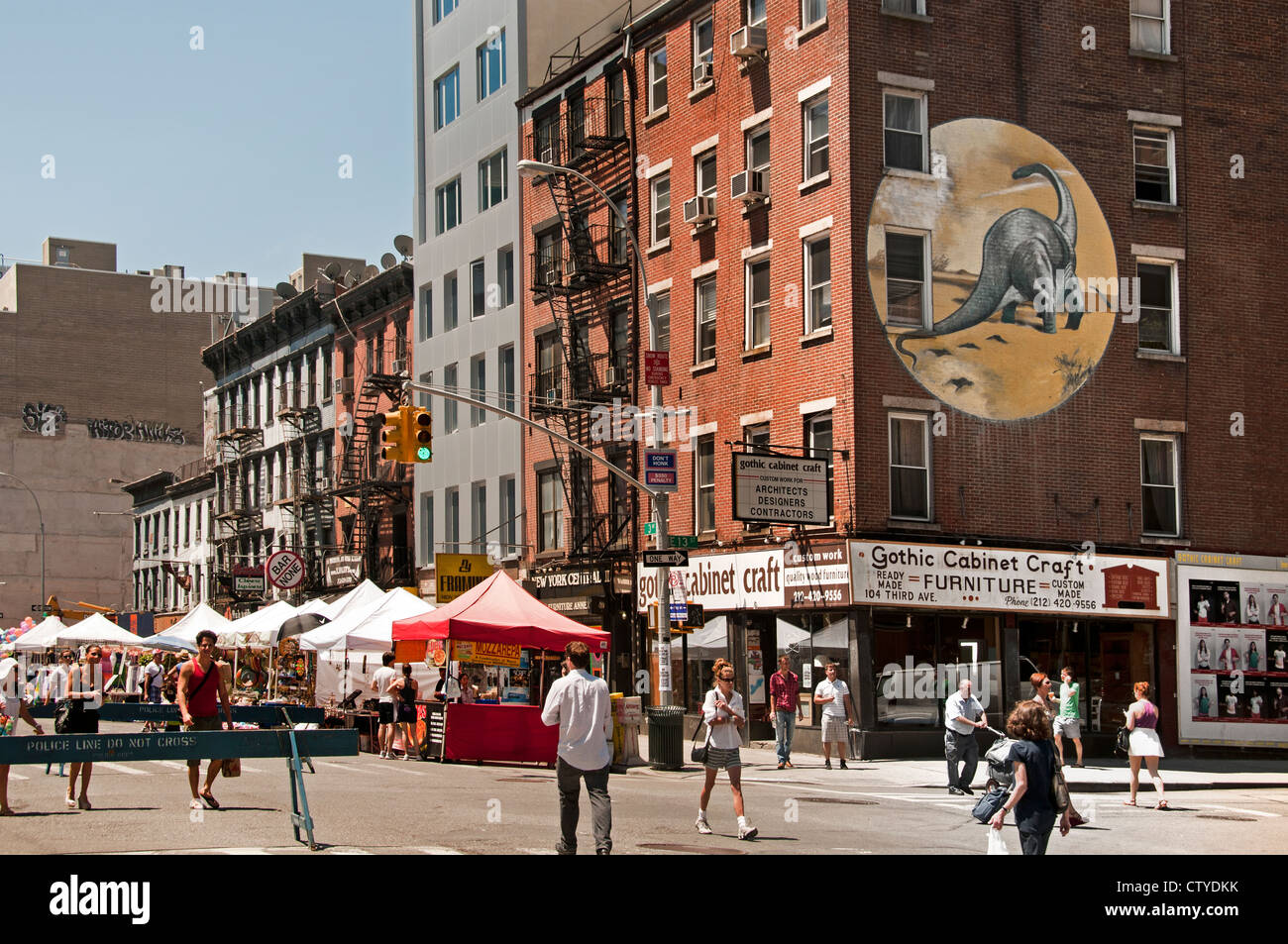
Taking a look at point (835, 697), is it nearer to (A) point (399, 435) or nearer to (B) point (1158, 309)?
(A) point (399, 435)

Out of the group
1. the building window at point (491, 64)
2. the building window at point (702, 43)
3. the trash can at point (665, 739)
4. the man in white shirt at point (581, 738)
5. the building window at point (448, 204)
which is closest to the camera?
the man in white shirt at point (581, 738)

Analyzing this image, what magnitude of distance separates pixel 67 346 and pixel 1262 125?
7517cm

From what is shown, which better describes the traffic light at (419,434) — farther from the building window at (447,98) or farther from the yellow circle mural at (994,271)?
the building window at (447,98)

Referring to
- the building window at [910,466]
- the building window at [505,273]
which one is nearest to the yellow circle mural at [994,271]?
the building window at [910,466]

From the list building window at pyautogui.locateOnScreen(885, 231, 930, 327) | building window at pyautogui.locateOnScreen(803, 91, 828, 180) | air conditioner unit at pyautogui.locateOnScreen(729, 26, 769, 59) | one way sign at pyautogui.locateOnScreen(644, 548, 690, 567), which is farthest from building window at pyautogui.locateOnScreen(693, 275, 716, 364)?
one way sign at pyautogui.locateOnScreen(644, 548, 690, 567)

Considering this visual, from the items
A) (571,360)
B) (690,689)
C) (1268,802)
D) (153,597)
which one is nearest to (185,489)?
(153,597)

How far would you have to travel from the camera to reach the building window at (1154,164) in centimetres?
3394

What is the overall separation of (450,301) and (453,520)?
289 inches

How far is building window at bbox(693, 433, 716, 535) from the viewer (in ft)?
117

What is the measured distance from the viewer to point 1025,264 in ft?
105

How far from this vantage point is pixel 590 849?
46.2 ft

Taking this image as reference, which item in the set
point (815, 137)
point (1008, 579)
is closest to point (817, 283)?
point (815, 137)

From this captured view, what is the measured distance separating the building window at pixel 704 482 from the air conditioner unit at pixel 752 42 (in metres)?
8.88
